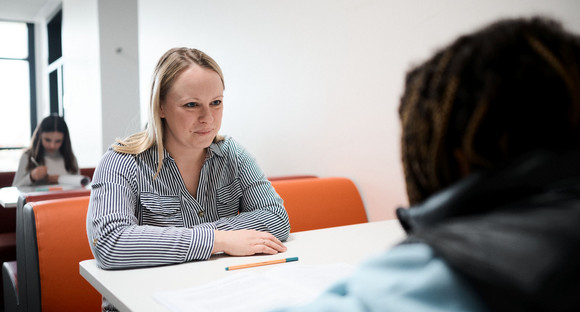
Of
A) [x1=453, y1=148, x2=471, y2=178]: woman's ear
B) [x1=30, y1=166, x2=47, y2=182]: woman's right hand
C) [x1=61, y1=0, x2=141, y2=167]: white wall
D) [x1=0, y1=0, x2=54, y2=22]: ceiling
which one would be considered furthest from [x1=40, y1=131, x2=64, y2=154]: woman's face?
[x1=0, y1=0, x2=54, y2=22]: ceiling

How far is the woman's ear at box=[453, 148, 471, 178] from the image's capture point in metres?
0.44

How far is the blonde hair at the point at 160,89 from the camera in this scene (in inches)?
59.9

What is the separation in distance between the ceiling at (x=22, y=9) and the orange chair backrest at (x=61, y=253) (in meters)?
6.79

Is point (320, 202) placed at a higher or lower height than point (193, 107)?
lower

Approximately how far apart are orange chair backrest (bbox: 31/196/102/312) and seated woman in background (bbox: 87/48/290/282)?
352mm

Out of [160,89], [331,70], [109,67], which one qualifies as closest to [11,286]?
[160,89]

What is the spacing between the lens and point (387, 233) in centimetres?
156

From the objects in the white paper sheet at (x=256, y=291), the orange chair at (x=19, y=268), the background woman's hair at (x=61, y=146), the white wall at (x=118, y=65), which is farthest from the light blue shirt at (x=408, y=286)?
the white wall at (x=118, y=65)

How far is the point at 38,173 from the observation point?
3.75 m

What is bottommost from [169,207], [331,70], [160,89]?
[169,207]

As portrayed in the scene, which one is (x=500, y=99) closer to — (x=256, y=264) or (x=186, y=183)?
(x=256, y=264)

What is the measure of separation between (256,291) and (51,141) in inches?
143

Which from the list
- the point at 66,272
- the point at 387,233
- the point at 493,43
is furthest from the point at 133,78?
the point at 493,43

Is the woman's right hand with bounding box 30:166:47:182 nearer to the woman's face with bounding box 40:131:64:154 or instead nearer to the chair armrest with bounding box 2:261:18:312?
the woman's face with bounding box 40:131:64:154
